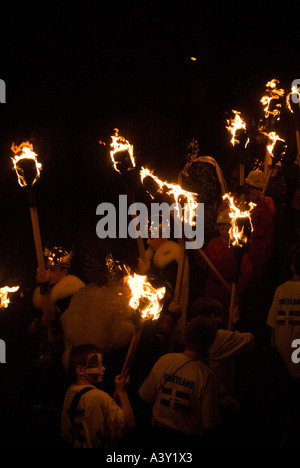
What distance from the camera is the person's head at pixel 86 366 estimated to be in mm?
5656

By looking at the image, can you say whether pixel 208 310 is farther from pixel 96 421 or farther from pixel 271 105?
pixel 271 105

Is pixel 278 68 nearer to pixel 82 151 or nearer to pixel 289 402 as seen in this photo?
pixel 82 151

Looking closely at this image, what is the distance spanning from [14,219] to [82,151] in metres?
A: 1.45

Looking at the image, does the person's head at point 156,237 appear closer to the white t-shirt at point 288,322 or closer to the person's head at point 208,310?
the person's head at point 208,310

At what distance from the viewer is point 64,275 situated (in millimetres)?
8031

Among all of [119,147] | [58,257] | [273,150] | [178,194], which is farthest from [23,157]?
[273,150]

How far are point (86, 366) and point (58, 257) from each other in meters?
2.60

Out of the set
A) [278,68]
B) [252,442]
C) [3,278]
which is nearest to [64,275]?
[3,278]

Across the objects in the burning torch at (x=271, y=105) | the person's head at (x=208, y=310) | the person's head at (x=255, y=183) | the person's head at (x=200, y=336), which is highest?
the burning torch at (x=271, y=105)

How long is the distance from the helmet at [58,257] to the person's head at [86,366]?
7.88 feet

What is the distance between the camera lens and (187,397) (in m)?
5.40

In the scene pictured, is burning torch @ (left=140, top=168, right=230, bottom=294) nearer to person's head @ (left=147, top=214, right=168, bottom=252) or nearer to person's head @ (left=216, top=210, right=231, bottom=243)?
person's head @ (left=216, top=210, right=231, bottom=243)

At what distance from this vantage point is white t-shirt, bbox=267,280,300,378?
6.59 metres

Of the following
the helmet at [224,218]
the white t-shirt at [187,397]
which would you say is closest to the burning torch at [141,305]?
the white t-shirt at [187,397]
